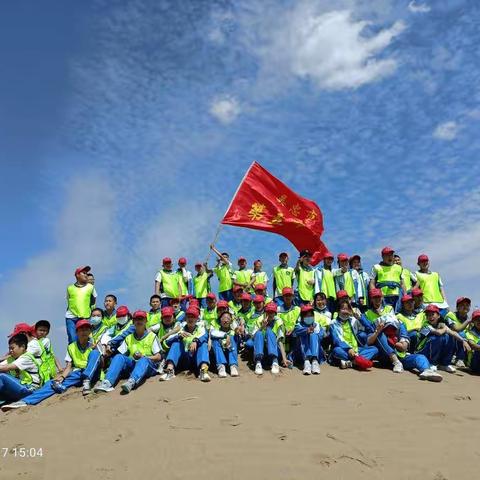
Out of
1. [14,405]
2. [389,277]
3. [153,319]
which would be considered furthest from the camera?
[389,277]

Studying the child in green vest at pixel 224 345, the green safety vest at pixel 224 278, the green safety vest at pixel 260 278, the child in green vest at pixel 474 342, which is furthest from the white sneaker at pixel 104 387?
the child in green vest at pixel 474 342

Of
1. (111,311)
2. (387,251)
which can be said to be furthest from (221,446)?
(387,251)

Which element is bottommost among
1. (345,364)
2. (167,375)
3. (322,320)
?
(345,364)

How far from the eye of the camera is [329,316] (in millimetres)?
9461

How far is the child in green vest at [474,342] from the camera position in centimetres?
872

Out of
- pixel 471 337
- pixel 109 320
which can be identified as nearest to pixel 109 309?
pixel 109 320

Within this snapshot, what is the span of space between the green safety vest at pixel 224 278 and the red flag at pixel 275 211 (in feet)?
5.32

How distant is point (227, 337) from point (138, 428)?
2.74 metres

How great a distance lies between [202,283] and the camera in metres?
12.0

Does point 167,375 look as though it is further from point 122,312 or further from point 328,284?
point 328,284

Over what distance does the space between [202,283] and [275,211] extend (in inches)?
109

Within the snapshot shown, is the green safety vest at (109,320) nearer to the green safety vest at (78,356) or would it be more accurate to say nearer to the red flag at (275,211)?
the green safety vest at (78,356)

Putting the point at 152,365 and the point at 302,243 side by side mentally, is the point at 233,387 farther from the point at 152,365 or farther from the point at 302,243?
the point at 302,243

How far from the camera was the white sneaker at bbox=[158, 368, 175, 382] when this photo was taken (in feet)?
26.8
